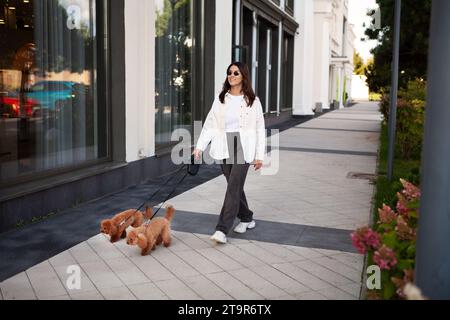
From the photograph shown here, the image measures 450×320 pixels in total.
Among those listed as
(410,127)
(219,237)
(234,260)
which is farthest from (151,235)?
(410,127)

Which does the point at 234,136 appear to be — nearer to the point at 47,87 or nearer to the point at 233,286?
the point at 233,286

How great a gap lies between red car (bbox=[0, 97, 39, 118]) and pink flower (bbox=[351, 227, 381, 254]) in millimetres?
4604

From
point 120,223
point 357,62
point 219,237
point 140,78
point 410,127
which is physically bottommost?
point 219,237

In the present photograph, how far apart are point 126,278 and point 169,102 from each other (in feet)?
21.1

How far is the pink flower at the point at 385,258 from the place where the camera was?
3132 mm

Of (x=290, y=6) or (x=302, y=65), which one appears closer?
(x=290, y=6)

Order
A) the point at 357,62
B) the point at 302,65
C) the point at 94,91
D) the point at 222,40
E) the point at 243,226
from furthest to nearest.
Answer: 1. the point at 357,62
2. the point at 302,65
3. the point at 222,40
4. the point at 94,91
5. the point at 243,226

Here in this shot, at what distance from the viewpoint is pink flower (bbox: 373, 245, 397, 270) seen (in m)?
3.13

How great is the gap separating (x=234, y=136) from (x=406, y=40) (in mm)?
11083

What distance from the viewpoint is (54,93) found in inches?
281

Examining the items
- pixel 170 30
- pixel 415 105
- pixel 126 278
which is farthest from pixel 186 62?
A: pixel 126 278

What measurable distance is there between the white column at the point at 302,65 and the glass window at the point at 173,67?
1634cm

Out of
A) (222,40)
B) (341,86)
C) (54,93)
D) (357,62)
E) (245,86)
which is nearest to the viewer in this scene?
(245,86)

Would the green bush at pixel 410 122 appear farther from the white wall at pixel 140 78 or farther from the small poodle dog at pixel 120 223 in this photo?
the small poodle dog at pixel 120 223
